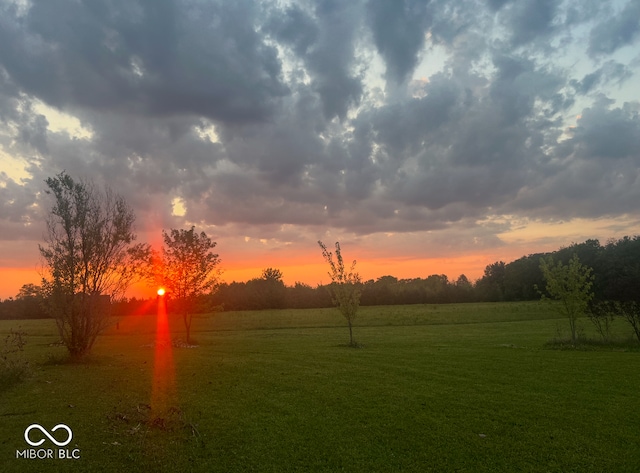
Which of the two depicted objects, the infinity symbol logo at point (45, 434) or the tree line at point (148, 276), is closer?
the infinity symbol logo at point (45, 434)

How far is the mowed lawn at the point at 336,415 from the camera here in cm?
663

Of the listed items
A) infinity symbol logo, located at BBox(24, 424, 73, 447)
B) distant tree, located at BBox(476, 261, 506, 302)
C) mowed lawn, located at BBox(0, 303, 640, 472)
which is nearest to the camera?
mowed lawn, located at BBox(0, 303, 640, 472)

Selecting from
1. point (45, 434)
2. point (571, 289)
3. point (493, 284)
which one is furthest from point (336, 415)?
point (493, 284)

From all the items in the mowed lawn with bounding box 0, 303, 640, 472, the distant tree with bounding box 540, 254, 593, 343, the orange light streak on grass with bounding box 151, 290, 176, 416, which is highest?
the distant tree with bounding box 540, 254, 593, 343

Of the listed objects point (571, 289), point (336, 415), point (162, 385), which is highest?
point (571, 289)

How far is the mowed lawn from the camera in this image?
6.63 metres

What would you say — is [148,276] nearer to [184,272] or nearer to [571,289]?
[184,272]

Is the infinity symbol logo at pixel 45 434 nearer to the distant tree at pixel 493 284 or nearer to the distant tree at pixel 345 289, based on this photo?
the distant tree at pixel 345 289

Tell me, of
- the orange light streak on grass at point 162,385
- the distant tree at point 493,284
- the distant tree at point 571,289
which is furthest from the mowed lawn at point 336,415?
the distant tree at point 493,284

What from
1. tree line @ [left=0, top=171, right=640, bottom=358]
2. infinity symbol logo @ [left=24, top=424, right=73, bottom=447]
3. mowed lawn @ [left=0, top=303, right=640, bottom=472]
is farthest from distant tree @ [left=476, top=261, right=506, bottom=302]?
infinity symbol logo @ [left=24, top=424, right=73, bottom=447]

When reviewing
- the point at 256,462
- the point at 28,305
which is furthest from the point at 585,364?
the point at 28,305

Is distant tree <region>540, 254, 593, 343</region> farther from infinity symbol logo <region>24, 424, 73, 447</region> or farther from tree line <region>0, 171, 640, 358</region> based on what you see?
infinity symbol logo <region>24, 424, 73, 447</region>

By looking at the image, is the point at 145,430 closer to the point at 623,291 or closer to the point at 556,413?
the point at 556,413

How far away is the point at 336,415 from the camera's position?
350 inches
